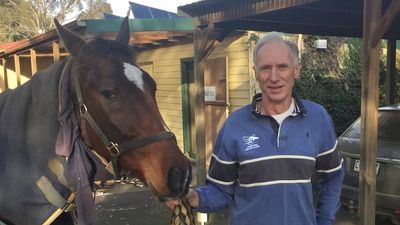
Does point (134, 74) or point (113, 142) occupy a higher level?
point (134, 74)

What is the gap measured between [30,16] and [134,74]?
40277mm

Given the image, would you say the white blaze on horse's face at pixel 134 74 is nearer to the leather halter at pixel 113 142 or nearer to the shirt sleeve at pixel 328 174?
the leather halter at pixel 113 142

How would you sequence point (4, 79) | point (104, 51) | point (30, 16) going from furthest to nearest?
point (30, 16), point (4, 79), point (104, 51)

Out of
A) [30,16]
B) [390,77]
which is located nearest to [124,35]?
[390,77]

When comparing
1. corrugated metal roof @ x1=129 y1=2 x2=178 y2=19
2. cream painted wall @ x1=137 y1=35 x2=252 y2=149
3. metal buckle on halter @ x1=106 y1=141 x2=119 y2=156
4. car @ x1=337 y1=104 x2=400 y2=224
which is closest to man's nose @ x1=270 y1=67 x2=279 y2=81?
metal buckle on halter @ x1=106 y1=141 x2=119 y2=156

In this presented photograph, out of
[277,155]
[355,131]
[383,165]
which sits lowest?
[383,165]

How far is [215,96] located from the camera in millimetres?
8773

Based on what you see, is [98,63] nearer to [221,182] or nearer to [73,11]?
[221,182]

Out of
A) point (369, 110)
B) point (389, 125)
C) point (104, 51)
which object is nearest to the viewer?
point (104, 51)

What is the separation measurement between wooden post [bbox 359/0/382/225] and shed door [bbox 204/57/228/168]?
4450mm

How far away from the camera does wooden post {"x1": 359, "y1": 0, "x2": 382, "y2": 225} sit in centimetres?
388

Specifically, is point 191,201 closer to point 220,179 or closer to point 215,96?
point 220,179

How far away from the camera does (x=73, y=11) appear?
40.7 metres

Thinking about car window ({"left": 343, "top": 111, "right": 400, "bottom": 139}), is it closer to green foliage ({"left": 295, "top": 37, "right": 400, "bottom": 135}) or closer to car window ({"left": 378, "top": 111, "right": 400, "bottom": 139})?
car window ({"left": 378, "top": 111, "right": 400, "bottom": 139})
